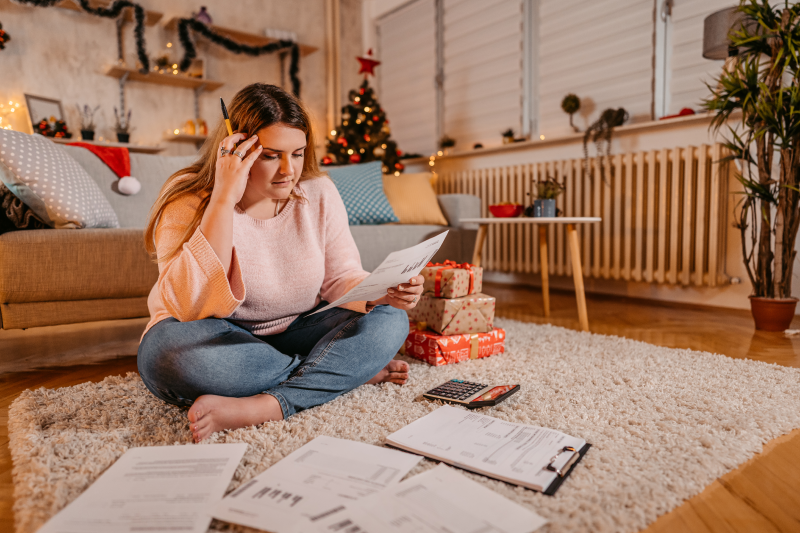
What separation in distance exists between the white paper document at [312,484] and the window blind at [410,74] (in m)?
3.62

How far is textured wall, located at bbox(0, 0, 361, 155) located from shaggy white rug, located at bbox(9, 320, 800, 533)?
2.41 m

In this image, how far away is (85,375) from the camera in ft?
4.79

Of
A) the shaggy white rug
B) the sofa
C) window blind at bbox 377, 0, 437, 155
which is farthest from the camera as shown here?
window blind at bbox 377, 0, 437, 155

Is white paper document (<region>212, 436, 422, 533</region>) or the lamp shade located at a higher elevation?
the lamp shade

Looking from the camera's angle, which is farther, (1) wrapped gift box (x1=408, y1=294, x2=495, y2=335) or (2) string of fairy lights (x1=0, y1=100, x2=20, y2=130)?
(2) string of fairy lights (x1=0, y1=100, x2=20, y2=130)

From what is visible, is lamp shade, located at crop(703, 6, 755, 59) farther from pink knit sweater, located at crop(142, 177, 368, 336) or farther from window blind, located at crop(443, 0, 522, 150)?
pink knit sweater, located at crop(142, 177, 368, 336)

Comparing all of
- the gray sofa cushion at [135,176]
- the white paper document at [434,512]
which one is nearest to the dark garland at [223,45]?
the gray sofa cushion at [135,176]

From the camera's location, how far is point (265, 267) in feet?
3.74

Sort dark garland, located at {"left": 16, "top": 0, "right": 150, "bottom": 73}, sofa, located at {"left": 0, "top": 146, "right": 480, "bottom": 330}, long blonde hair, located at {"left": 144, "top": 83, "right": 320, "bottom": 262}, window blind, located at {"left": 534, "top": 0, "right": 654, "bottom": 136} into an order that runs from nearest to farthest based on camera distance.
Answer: long blonde hair, located at {"left": 144, "top": 83, "right": 320, "bottom": 262}, sofa, located at {"left": 0, "top": 146, "right": 480, "bottom": 330}, window blind, located at {"left": 534, "top": 0, "right": 654, "bottom": 136}, dark garland, located at {"left": 16, "top": 0, "right": 150, "bottom": 73}

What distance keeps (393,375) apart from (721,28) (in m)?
2.04

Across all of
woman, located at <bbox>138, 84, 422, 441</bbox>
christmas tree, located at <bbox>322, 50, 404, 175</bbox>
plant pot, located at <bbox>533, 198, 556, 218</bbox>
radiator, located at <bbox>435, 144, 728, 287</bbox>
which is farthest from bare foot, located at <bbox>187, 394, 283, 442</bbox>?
christmas tree, located at <bbox>322, 50, 404, 175</bbox>

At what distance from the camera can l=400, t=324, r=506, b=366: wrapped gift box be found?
59.3 inches

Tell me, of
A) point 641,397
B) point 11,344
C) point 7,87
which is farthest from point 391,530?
point 7,87

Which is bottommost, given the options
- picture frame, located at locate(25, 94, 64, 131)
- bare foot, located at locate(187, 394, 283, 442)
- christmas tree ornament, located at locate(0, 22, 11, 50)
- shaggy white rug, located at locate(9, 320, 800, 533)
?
shaggy white rug, located at locate(9, 320, 800, 533)
